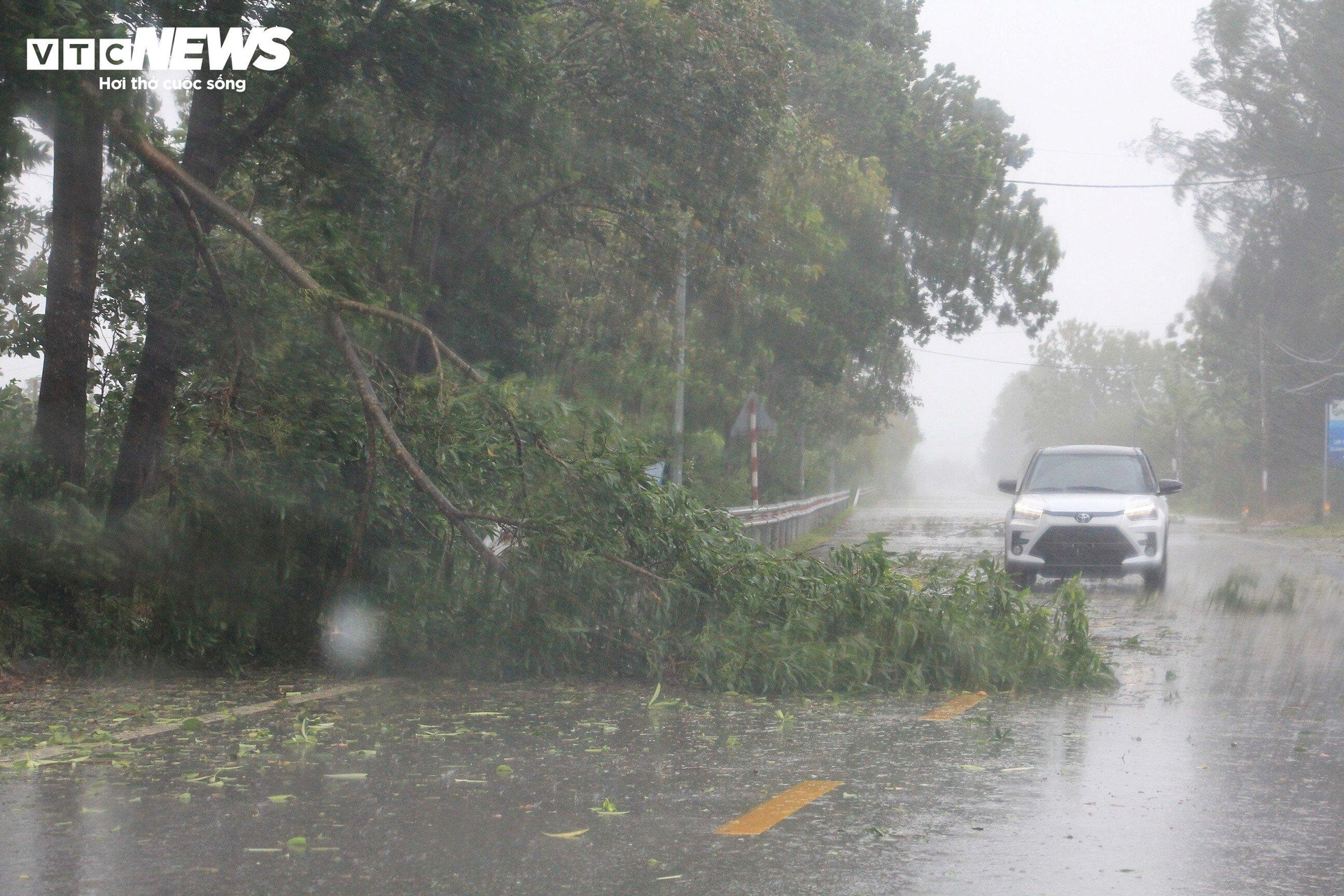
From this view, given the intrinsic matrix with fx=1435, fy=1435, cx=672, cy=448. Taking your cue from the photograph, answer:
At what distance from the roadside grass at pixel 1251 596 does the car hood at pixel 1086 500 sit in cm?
146

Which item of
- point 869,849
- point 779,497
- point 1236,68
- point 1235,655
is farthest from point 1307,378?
point 869,849

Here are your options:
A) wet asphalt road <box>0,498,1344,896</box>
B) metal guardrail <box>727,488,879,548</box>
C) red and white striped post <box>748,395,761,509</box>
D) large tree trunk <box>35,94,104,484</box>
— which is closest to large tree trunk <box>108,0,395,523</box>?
large tree trunk <box>35,94,104,484</box>

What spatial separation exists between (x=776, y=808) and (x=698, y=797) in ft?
1.28

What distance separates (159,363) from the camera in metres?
12.0

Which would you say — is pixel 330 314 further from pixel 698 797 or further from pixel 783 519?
pixel 783 519

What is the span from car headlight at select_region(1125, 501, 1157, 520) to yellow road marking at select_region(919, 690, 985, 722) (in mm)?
8641

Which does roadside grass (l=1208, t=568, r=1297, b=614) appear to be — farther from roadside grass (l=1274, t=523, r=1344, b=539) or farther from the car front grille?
roadside grass (l=1274, t=523, r=1344, b=539)

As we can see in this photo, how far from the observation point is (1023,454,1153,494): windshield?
60.8 ft

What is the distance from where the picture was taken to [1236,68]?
50.7m

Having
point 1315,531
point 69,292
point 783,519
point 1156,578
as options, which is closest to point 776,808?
point 69,292

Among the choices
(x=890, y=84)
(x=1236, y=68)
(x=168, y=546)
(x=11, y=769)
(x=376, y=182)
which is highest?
(x=1236, y=68)

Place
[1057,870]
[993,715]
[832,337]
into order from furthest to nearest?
[832,337] < [993,715] < [1057,870]

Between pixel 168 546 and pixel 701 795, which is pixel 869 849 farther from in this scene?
pixel 168 546

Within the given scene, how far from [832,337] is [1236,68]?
2636cm
